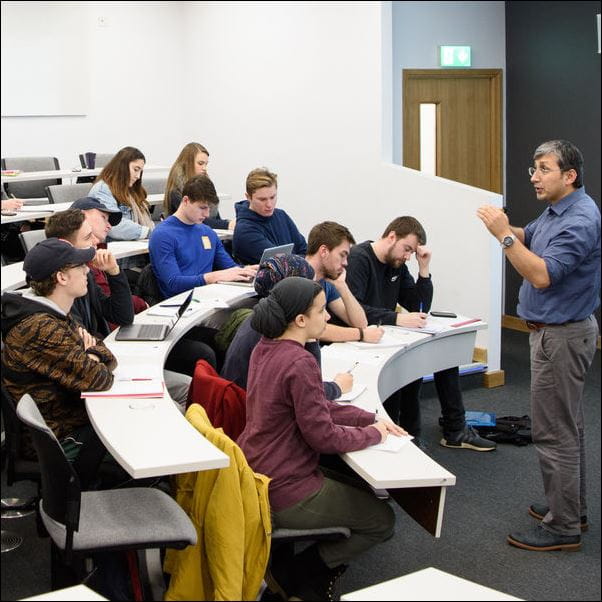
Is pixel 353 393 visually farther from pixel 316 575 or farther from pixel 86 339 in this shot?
pixel 86 339

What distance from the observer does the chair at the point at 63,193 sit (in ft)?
12.8

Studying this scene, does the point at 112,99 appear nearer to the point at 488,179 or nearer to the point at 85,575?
the point at 85,575

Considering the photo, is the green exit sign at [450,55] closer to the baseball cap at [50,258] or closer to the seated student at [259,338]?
the seated student at [259,338]

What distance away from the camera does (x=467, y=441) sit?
3.23 meters

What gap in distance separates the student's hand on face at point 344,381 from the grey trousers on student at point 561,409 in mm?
551

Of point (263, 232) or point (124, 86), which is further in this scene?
point (263, 232)

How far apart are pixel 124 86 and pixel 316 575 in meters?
1.62

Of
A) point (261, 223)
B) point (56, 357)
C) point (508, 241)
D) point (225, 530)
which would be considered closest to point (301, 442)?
point (225, 530)

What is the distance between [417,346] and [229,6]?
153cm

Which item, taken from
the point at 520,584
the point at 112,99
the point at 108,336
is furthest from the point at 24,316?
the point at 520,584

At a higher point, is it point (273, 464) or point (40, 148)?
point (40, 148)

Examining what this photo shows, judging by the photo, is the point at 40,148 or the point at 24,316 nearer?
the point at 24,316

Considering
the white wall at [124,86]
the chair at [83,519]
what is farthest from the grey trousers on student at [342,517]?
the white wall at [124,86]

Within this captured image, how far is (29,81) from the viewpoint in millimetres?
2076
